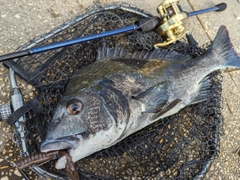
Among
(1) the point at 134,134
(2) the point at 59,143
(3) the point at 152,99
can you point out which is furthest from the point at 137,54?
(2) the point at 59,143

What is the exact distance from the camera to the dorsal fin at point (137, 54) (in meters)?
2.30

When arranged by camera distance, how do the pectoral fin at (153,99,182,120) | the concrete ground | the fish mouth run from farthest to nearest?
the concrete ground < the pectoral fin at (153,99,182,120) < the fish mouth

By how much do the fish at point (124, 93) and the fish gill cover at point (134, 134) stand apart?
161mm

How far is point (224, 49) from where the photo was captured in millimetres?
2566

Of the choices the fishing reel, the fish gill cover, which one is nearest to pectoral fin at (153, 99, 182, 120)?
the fish gill cover

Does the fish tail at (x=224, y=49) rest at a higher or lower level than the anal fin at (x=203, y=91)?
higher

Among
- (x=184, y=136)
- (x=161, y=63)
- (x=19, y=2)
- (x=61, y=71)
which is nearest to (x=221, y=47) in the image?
(x=161, y=63)

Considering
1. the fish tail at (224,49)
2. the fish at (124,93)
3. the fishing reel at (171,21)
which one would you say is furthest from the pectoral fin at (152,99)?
the fish tail at (224,49)

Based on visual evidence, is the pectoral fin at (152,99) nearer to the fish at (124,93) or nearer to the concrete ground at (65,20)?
the fish at (124,93)

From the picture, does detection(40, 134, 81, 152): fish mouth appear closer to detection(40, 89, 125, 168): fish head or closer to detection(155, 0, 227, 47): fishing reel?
detection(40, 89, 125, 168): fish head

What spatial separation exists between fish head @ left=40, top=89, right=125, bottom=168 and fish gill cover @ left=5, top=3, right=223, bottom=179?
11.0 inches

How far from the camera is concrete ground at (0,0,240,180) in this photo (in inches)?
93.4

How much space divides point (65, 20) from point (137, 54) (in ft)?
3.02

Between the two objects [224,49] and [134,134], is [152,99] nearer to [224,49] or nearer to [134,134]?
[134,134]
